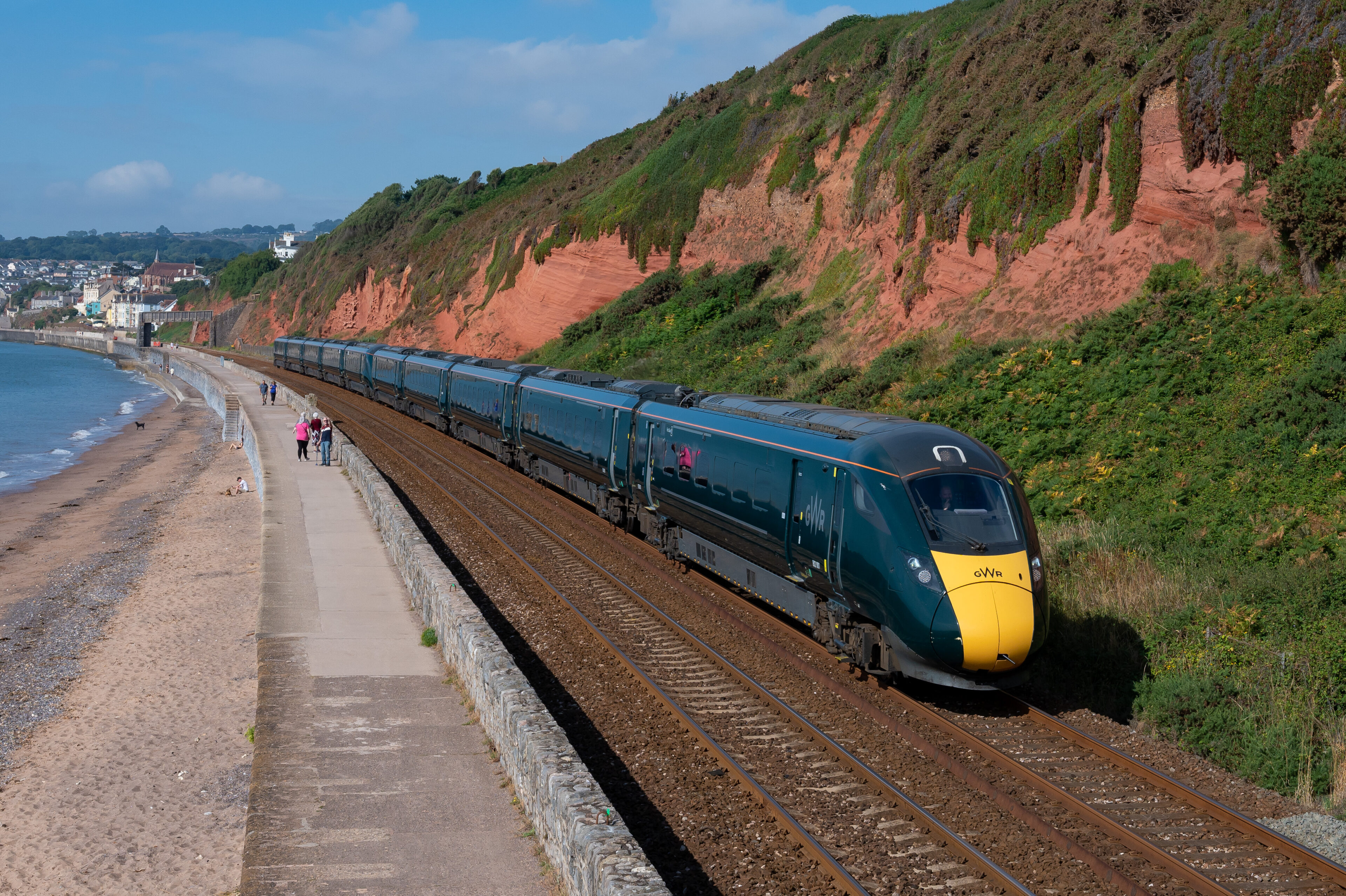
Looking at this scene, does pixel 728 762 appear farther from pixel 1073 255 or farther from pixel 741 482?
pixel 1073 255

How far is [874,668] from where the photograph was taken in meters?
11.7

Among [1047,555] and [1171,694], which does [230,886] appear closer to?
[1171,694]

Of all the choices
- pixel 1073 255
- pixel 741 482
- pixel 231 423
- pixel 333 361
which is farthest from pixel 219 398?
pixel 741 482

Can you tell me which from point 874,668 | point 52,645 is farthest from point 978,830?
point 52,645

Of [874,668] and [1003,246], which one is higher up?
[1003,246]

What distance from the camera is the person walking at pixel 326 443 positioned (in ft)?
102

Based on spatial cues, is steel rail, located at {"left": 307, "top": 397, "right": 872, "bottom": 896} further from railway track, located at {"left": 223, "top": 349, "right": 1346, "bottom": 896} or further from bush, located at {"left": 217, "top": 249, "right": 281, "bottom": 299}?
bush, located at {"left": 217, "top": 249, "right": 281, "bottom": 299}

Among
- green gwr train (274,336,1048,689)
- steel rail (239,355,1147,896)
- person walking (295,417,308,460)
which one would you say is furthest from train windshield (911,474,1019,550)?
person walking (295,417,308,460)

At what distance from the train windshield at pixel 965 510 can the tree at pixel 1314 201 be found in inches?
440

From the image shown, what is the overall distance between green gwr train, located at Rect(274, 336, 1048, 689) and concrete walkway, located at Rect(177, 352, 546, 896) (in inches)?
178

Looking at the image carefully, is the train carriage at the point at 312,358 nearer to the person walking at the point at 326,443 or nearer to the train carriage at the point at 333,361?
the train carriage at the point at 333,361

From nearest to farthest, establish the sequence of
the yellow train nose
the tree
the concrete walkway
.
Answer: the concrete walkway → the yellow train nose → the tree

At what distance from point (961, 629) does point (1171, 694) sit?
8.64ft

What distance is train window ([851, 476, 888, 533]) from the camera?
1124 centimetres
